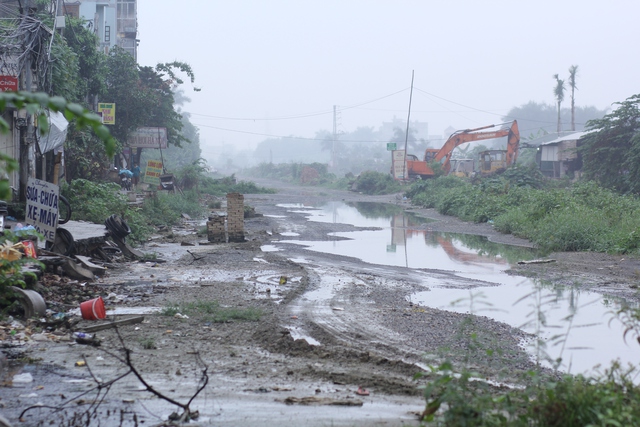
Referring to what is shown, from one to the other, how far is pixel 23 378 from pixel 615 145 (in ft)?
104

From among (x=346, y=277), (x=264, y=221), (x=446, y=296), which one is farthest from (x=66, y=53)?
(x=446, y=296)

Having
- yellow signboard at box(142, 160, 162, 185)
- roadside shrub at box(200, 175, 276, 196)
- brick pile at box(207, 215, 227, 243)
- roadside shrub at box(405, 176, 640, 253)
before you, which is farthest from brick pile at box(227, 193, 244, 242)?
roadside shrub at box(200, 175, 276, 196)

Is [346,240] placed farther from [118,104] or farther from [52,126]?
[118,104]

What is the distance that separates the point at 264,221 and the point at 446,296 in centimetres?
1615

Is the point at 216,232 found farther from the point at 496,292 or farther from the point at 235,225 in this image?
the point at 496,292

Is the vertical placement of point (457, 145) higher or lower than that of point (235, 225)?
higher

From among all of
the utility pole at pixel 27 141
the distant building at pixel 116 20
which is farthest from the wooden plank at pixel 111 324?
the distant building at pixel 116 20

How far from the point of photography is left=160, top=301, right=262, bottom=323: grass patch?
8.68m

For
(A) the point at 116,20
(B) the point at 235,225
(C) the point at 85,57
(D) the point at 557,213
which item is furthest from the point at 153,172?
(A) the point at 116,20

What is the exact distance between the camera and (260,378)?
6.12 m

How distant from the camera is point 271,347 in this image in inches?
288

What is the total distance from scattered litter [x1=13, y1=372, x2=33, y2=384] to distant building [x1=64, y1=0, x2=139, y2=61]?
43.7m

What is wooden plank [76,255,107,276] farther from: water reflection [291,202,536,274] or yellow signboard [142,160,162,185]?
yellow signboard [142,160,162,185]

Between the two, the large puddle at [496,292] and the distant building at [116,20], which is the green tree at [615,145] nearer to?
the large puddle at [496,292]
